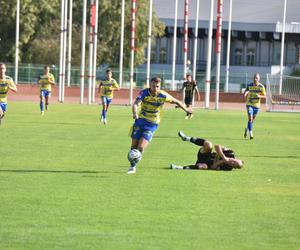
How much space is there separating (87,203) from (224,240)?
318 centimetres

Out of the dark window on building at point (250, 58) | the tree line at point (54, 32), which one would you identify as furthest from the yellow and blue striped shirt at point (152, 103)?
the dark window on building at point (250, 58)

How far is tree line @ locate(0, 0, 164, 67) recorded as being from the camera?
80.1 meters

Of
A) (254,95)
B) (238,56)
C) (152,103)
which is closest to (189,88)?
(254,95)

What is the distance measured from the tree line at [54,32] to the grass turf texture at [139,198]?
54.7m

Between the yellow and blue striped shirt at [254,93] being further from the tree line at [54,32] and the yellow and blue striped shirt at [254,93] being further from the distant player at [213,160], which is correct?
the tree line at [54,32]

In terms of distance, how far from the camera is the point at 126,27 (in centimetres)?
8325

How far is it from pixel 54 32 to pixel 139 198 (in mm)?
69107

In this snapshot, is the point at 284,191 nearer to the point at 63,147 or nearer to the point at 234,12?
the point at 63,147

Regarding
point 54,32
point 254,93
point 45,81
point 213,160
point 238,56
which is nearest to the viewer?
point 213,160

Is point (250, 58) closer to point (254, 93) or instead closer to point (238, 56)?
point (238, 56)

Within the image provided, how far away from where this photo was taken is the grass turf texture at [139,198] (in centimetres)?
1076

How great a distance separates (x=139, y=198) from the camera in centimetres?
1411

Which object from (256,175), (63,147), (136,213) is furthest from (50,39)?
(136,213)

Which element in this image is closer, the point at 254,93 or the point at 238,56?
the point at 254,93
